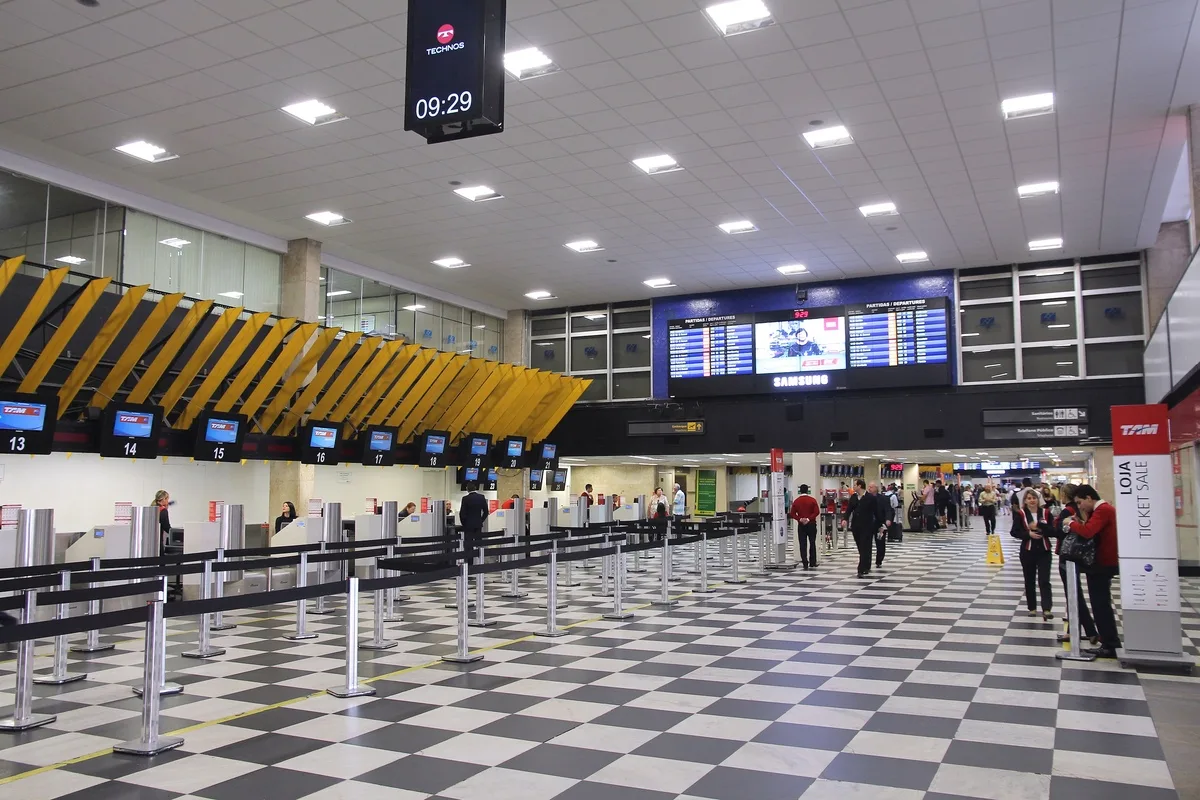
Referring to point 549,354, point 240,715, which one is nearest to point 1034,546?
point 240,715

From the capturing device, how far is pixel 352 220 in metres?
15.4

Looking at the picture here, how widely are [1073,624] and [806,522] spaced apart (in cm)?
867

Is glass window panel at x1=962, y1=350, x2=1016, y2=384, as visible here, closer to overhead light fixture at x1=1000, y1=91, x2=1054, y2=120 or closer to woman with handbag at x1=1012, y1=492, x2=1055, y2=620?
overhead light fixture at x1=1000, y1=91, x2=1054, y2=120

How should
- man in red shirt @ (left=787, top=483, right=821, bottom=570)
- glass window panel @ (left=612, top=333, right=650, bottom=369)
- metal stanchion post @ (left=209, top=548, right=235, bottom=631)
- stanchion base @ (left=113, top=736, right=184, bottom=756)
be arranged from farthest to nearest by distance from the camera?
glass window panel @ (left=612, top=333, right=650, bottom=369), man in red shirt @ (left=787, top=483, right=821, bottom=570), metal stanchion post @ (left=209, top=548, right=235, bottom=631), stanchion base @ (left=113, top=736, right=184, bottom=756)

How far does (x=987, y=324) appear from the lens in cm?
1883

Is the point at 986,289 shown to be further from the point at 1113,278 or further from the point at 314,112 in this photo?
the point at 314,112

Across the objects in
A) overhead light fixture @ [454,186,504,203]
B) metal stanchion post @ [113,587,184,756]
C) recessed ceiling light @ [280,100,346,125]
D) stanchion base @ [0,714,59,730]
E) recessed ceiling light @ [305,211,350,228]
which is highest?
recessed ceiling light @ [280,100,346,125]

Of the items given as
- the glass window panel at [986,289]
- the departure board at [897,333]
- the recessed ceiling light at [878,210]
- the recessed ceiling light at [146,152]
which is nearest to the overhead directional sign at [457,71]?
the recessed ceiling light at [146,152]

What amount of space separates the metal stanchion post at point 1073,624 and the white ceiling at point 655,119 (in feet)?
18.2

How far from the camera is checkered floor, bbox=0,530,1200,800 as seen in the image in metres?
4.18

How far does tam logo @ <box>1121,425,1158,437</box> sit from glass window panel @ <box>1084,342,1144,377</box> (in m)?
12.3

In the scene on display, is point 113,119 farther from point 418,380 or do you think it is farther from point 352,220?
point 418,380

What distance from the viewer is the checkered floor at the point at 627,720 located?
13.7 ft

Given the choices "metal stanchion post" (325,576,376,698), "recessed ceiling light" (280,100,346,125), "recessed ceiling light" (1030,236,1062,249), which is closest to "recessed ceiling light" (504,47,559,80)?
"recessed ceiling light" (280,100,346,125)
